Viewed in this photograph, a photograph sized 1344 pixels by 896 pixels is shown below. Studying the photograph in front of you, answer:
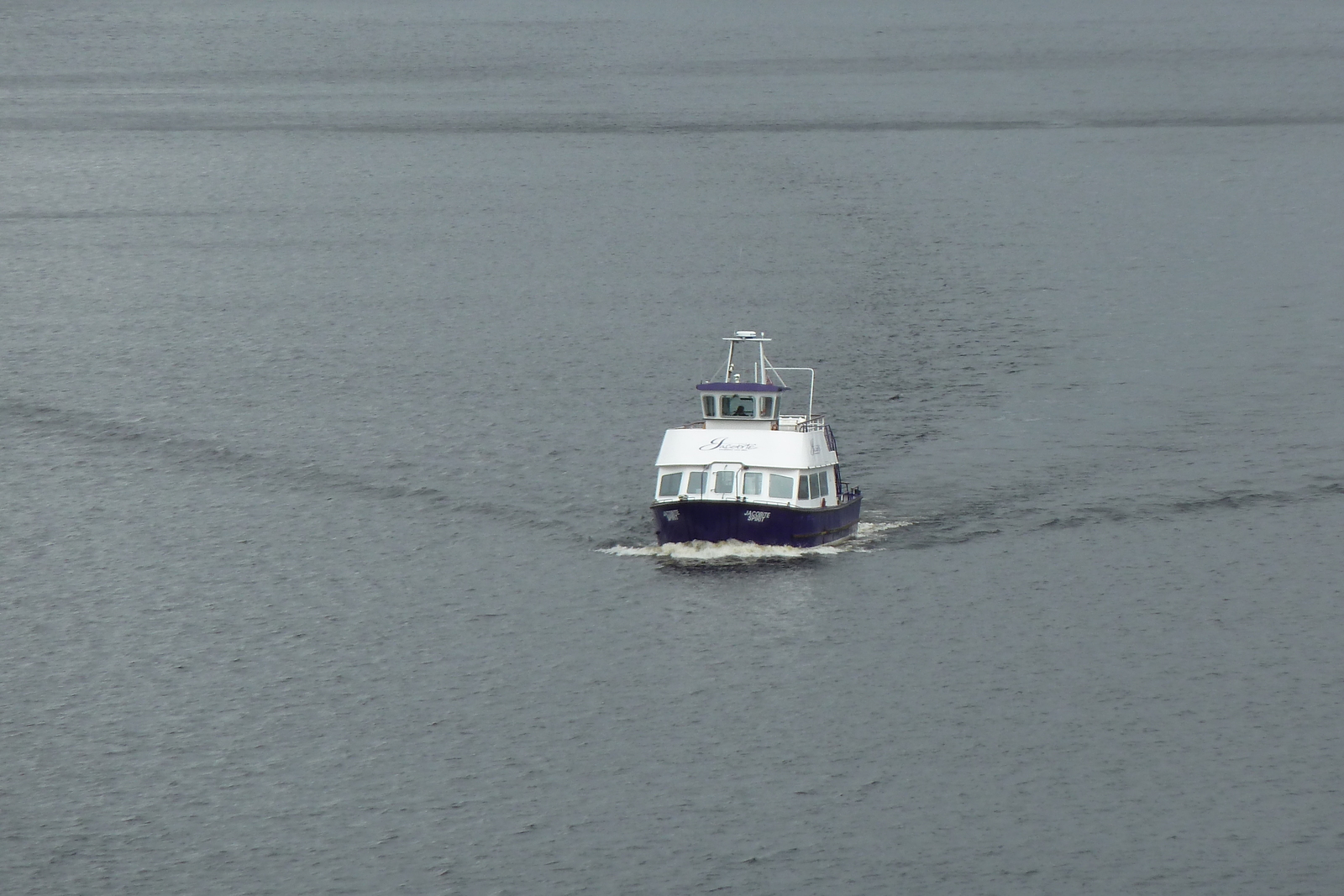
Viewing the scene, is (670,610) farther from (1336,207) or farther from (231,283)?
(1336,207)

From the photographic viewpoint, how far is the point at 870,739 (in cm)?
7538

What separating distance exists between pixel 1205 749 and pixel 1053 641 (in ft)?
44.8

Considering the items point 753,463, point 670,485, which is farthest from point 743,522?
point 670,485

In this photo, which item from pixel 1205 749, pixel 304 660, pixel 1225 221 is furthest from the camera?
pixel 1225 221

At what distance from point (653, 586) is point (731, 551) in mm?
5329

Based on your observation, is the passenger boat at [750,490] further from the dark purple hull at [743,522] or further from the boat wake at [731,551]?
the boat wake at [731,551]

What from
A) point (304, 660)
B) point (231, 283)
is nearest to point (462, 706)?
point (304, 660)

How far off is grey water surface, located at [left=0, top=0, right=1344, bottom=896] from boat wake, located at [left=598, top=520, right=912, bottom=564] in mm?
922

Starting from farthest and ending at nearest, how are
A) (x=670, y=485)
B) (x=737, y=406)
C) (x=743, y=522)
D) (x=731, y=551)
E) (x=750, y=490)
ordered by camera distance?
1. (x=737, y=406)
2. (x=670, y=485)
3. (x=731, y=551)
4. (x=750, y=490)
5. (x=743, y=522)

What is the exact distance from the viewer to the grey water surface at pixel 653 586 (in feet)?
222

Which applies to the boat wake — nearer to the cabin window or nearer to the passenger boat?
the passenger boat

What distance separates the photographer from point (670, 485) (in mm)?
96688

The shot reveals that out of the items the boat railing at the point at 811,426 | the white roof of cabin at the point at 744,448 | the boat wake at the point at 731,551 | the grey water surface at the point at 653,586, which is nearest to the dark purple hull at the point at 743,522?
the boat wake at the point at 731,551

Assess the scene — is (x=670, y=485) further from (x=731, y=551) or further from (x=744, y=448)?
(x=731, y=551)
